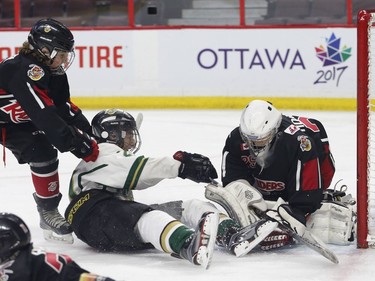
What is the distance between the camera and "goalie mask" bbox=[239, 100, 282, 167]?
3736mm

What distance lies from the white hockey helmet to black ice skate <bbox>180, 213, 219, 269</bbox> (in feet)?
1.44

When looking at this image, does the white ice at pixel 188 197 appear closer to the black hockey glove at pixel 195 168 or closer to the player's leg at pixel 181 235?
the player's leg at pixel 181 235

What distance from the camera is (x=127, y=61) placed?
332 inches

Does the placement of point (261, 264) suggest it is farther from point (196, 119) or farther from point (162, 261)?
point (196, 119)

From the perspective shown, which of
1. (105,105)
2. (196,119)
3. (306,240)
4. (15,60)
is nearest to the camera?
(306,240)

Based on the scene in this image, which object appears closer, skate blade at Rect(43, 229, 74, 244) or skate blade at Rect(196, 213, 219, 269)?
skate blade at Rect(196, 213, 219, 269)

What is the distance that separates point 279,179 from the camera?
396 centimetres

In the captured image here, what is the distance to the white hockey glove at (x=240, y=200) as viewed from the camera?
12.7ft

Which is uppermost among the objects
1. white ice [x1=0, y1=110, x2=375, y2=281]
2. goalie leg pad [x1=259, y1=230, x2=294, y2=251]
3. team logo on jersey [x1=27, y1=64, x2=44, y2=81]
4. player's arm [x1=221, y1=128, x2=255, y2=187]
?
team logo on jersey [x1=27, y1=64, x2=44, y2=81]

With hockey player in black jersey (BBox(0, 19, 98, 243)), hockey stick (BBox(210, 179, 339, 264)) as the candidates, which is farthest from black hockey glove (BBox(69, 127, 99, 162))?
hockey stick (BBox(210, 179, 339, 264))

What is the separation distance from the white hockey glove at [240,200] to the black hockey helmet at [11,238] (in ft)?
4.47

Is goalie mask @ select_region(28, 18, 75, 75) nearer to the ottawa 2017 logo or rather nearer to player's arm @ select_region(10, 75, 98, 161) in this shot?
player's arm @ select_region(10, 75, 98, 161)

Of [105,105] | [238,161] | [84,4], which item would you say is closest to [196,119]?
[105,105]

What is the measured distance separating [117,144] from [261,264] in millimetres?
805
